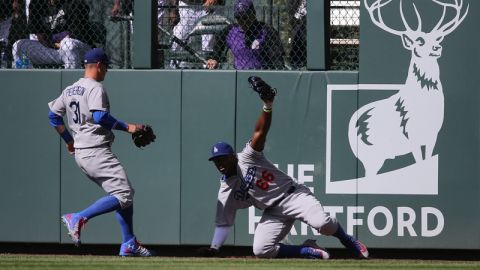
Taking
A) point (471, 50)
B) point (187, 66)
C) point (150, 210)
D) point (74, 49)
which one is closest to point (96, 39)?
point (74, 49)

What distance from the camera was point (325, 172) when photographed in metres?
9.80

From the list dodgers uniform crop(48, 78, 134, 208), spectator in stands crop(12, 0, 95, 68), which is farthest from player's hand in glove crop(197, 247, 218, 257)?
spectator in stands crop(12, 0, 95, 68)

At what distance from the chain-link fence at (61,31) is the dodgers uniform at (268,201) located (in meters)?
2.10

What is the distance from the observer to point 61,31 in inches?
409

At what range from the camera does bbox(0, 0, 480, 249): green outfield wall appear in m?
9.70

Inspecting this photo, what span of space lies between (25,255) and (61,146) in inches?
44.2

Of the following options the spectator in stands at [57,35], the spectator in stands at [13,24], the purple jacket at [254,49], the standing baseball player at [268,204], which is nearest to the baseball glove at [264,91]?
the standing baseball player at [268,204]

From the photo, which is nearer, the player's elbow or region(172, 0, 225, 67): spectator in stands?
the player's elbow

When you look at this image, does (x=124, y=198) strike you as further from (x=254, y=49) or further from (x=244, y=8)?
(x=244, y=8)

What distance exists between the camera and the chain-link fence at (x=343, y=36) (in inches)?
395

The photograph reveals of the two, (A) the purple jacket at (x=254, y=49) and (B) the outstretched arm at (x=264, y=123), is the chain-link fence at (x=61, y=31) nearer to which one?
(A) the purple jacket at (x=254, y=49)

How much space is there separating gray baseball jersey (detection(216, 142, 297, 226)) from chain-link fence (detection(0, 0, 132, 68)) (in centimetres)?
207

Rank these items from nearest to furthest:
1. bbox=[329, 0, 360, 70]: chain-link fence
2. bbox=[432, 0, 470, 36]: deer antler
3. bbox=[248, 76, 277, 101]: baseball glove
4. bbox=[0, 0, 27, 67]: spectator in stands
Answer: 1. bbox=[248, 76, 277, 101]: baseball glove
2. bbox=[432, 0, 470, 36]: deer antler
3. bbox=[329, 0, 360, 70]: chain-link fence
4. bbox=[0, 0, 27, 67]: spectator in stands

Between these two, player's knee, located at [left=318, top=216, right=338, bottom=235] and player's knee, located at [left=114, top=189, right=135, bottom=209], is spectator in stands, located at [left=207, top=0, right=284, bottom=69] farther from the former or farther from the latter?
player's knee, located at [left=318, top=216, right=338, bottom=235]
